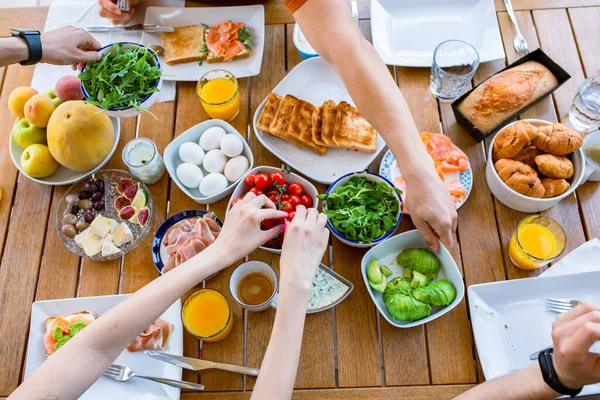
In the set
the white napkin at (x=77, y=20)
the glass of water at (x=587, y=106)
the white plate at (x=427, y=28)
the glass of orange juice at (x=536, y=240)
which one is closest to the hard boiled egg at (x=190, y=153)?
the white napkin at (x=77, y=20)

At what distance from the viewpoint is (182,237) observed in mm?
1322

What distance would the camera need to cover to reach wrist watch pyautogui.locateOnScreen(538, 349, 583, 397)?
96 centimetres

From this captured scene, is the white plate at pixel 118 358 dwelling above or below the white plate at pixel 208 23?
below

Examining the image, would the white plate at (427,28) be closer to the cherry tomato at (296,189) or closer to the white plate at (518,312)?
the cherry tomato at (296,189)

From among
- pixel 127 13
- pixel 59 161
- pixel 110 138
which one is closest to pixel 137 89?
pixel 110 138

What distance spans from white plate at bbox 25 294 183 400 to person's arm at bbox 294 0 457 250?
2.40ft

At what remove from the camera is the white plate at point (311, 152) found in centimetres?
147

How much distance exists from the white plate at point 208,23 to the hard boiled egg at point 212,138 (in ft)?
0.87

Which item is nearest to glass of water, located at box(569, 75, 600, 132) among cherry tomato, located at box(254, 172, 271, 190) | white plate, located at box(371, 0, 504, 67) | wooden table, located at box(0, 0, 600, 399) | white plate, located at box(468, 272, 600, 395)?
wooden table, located at box(0, 0, 600, 399)

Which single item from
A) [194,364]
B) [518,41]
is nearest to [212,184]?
[194,364]

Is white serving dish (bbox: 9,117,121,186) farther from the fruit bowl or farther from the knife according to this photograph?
the knife

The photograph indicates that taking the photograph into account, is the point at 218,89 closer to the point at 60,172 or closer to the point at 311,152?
the point at 311,152

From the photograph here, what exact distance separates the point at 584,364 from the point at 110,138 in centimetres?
141

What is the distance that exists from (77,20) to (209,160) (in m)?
0.88
